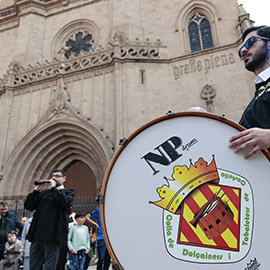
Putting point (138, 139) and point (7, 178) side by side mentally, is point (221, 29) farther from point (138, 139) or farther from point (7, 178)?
point (7, 178)

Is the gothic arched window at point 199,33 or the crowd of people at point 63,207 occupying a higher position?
the gothic arched window at point 199,33

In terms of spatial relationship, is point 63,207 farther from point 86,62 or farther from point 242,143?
point 86,62

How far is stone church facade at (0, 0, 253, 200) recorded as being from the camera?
8.27 meters

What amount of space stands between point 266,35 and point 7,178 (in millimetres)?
9800

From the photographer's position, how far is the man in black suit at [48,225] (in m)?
2.53

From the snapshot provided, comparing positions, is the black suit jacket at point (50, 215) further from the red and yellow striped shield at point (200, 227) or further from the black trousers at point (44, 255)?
the red and yellow striped shield at point (200, 227)

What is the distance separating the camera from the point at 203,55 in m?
8.98

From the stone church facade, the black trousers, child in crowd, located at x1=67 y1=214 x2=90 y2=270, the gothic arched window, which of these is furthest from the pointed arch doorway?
the gothic arched window

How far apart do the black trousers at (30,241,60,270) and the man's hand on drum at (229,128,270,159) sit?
2.46 m

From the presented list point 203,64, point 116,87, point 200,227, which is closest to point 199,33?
point 203,64

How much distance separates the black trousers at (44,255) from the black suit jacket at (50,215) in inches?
3.5

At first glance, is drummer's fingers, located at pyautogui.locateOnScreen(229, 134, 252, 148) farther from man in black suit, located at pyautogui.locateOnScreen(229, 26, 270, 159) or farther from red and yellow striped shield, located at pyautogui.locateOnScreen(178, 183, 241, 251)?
red and yellow striped shield, located at pyautogui.locateOnScreen(178, 183, 241, 251)

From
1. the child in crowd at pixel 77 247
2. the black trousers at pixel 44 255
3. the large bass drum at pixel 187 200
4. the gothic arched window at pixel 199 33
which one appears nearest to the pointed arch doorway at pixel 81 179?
the child in crowd at pixel 77 247

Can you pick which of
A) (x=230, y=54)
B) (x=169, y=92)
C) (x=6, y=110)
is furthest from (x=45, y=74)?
(x=230, y=54)
